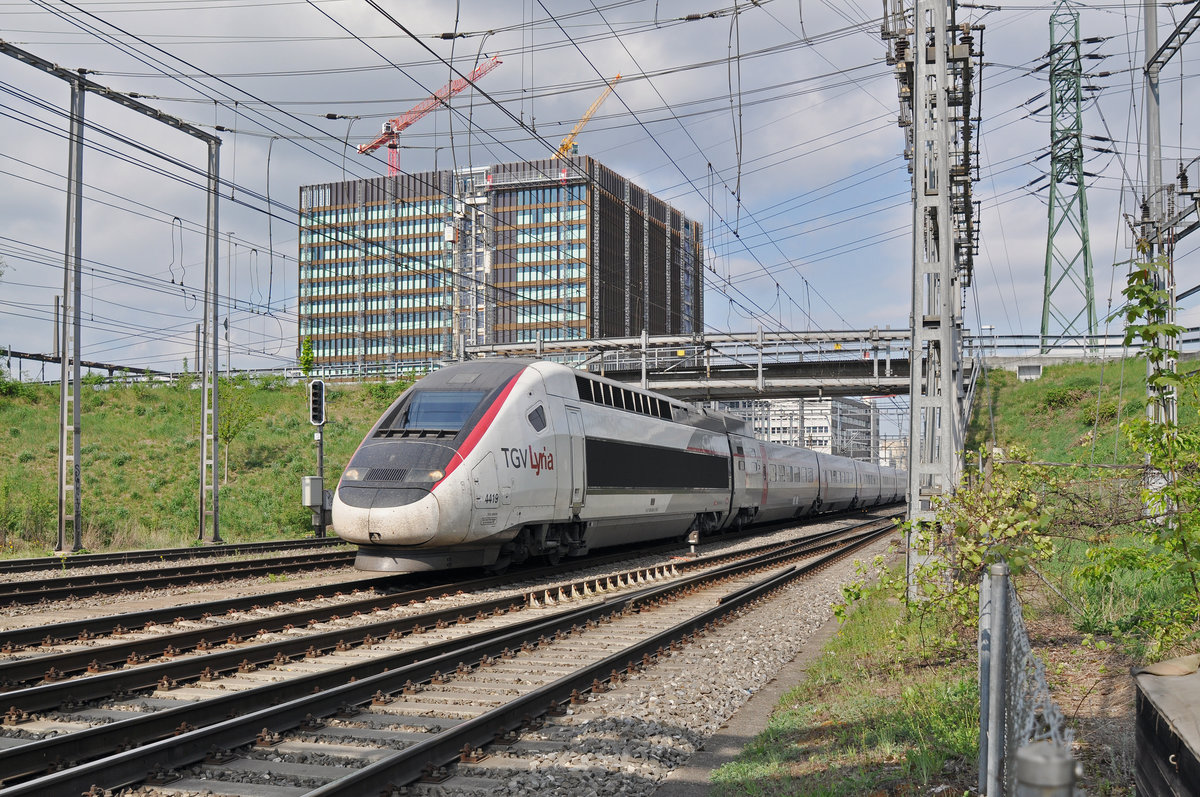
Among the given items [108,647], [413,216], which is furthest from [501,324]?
[108,647]

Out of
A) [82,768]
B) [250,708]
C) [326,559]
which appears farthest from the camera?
[326,559]

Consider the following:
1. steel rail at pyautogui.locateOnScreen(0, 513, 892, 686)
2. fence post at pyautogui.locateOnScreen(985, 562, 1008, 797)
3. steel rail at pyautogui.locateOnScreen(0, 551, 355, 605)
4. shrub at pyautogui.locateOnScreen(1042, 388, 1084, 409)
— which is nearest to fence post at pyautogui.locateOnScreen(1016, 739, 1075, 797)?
fence post at pyautogui.locateOnScreen(985, 562, 1008, 797)

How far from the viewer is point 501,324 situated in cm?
12569

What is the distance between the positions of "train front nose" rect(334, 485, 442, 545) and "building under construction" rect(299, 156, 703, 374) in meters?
103

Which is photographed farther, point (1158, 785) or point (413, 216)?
point (413, 216)

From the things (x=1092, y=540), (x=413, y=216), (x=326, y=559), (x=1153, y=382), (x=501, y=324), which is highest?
(x=413, y=216)

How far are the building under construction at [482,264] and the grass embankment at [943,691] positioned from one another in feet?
350

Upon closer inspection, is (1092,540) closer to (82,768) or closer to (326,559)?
(82,768)

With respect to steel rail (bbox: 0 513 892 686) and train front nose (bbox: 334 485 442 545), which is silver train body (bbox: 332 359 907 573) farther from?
steel rail (bbox: 0 513 892 686)

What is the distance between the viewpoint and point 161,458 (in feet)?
132

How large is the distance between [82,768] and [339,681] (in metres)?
2.82

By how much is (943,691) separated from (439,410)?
9.41m

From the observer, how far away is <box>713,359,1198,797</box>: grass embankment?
5.48 meters

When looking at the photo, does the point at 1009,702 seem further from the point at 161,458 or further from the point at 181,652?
the point at 161,458
